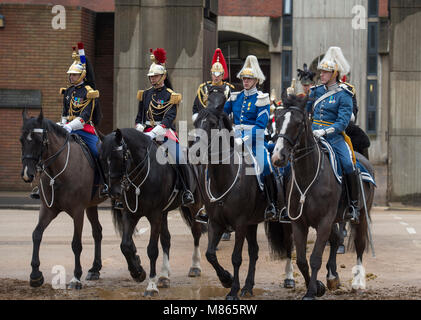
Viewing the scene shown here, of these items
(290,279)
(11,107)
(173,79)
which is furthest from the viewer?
(11,107)

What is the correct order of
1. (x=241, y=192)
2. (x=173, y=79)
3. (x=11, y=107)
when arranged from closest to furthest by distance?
(x=241, y=192)
(x=173, y=79)
(x=11, y=107)

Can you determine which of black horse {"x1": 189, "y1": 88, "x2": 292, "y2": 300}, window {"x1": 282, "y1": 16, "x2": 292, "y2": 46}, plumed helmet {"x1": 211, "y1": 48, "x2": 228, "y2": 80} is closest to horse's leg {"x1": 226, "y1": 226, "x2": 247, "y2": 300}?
black horse {"x1": 189, "y1": 88, "x2": 292, "y2": 300}

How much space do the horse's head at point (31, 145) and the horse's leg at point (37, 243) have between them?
0.78 meters

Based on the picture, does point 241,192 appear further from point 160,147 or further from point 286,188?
point 160,147

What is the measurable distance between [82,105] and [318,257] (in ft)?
14.3

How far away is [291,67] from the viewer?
131 ft

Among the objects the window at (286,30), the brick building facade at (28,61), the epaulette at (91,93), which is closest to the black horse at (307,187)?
the epaulette at (91,93)

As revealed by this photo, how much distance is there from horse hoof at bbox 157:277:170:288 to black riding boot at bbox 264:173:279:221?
152 cm

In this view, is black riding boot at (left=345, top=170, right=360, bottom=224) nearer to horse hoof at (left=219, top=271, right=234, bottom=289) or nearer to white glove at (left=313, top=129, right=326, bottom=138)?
white glove at (left=313, top=129, right=326, bottom=138)

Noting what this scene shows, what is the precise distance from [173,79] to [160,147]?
32.4 feet

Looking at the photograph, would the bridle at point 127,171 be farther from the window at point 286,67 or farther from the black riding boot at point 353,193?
the window at point 286,67

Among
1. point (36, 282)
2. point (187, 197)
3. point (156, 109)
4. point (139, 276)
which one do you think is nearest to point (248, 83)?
point (156, 109)

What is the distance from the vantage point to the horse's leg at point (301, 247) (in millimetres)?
9742

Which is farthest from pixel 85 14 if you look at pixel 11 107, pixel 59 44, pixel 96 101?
pixel 96 101
